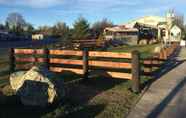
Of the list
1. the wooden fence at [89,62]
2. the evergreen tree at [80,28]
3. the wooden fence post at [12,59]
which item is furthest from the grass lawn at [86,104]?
the evergreen tree at [80,28]

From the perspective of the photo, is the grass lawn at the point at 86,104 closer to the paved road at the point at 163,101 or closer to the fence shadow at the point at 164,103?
the paved road at the point at 163,101

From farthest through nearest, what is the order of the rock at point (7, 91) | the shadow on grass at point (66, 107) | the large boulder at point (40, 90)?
the rock at point (7, 91) < the large boulder at point (40, 90) < the shadow on grass at point (66, 107)

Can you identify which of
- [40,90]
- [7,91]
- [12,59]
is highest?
[12,59]

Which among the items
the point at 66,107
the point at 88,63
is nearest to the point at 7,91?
the point at 66,107

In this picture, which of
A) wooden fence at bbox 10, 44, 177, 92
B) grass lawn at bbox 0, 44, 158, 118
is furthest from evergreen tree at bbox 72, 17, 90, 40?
grass lawn at bbox 0, 44, 158, 118

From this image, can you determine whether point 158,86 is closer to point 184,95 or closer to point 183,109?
point 184,95

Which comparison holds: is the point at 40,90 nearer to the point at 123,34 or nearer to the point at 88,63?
the point at 88,63

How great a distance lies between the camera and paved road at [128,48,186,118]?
764 cm

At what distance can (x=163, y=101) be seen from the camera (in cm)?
896

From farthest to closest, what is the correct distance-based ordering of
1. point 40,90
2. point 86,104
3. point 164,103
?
point 164,103
point 86,104
point 40,90

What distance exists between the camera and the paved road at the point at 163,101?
7.64 m

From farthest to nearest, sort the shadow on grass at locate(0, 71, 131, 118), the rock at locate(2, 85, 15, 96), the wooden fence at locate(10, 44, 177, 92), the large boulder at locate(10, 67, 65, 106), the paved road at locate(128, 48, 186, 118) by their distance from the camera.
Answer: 1. the wooden fence at locate(10, 44, 177, 92)
2. the rock at locate(2, 85, 15, 96)
3. the large boulder at locate(10, 67, 65, 106)
4. the paved road at locate(128, 48, 186, 118)
5. the shadow on grass at locate(0, 71, 131, 118)

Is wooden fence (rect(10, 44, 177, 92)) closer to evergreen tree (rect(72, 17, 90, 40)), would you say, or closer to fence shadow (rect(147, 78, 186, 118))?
fence shadow (rect(147, 78, 186, 118))

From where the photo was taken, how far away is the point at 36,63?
13477mm
